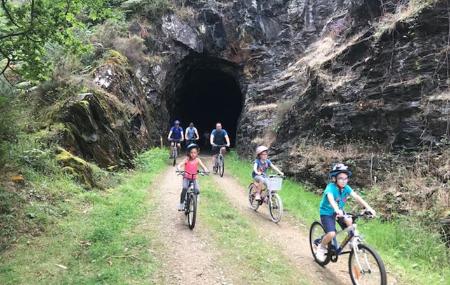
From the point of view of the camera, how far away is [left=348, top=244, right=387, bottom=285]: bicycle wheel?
636cm

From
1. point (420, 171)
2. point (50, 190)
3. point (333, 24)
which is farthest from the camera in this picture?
point (333, 24)

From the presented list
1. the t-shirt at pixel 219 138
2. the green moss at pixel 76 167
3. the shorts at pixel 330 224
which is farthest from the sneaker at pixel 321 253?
the t-shirt at pixel 219 138

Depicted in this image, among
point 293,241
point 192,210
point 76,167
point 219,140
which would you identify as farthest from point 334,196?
point 219,140

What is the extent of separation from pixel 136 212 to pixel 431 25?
10.7m

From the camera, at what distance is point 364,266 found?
663 centimetres

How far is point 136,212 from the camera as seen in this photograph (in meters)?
10.7

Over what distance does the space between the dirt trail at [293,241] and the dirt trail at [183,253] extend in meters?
1.59

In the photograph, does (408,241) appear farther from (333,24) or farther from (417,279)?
(333,24)

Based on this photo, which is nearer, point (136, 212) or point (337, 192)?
point (337, 192)

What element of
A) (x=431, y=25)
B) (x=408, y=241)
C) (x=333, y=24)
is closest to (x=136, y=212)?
(x=408, y=241)

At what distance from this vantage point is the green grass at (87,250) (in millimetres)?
6820

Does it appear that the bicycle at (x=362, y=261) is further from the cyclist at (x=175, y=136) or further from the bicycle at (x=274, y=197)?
the cyclist at (x=175, y=136)

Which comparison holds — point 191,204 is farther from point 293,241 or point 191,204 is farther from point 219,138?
point 219,138

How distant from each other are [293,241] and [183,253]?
284cm
